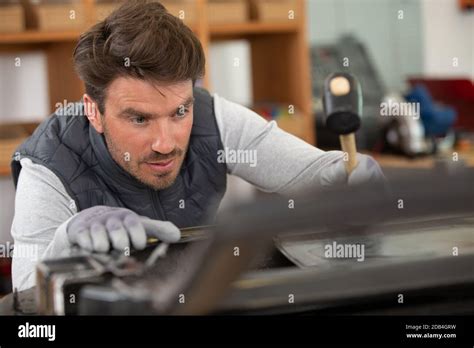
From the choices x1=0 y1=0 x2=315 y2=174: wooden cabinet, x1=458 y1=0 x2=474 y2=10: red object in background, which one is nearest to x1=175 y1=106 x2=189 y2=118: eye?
x1=0 y1=0 x2=315 y2=174: wooden cabinet

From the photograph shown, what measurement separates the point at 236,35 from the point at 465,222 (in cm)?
112

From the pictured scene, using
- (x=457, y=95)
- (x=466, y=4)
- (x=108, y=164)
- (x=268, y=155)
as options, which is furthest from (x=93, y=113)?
(x=466, y=4)

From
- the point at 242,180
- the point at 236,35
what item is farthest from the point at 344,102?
the point at 236,35

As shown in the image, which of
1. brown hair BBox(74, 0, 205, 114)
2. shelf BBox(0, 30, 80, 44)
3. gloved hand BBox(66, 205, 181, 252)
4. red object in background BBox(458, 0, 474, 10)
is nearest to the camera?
gloved hand BBox(66, 205, 181, 252)

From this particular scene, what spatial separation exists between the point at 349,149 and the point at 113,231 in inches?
13.0

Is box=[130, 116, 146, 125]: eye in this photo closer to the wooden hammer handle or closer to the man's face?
the man's face

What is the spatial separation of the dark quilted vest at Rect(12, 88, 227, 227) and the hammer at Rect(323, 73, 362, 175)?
0.14 meters

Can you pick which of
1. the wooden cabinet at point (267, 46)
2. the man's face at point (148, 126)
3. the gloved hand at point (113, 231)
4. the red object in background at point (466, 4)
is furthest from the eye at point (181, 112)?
the red object in background at point (466, 4)

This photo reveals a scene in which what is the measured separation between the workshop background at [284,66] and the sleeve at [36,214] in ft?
1.63

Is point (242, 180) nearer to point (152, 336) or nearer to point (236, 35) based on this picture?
point (152, 336)

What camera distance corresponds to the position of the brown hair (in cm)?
91

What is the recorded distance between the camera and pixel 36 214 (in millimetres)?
929

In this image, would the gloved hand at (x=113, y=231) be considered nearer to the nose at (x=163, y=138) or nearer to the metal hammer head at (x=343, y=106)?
the nose at (x=163, y=138)

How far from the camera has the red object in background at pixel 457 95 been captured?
1895mm
